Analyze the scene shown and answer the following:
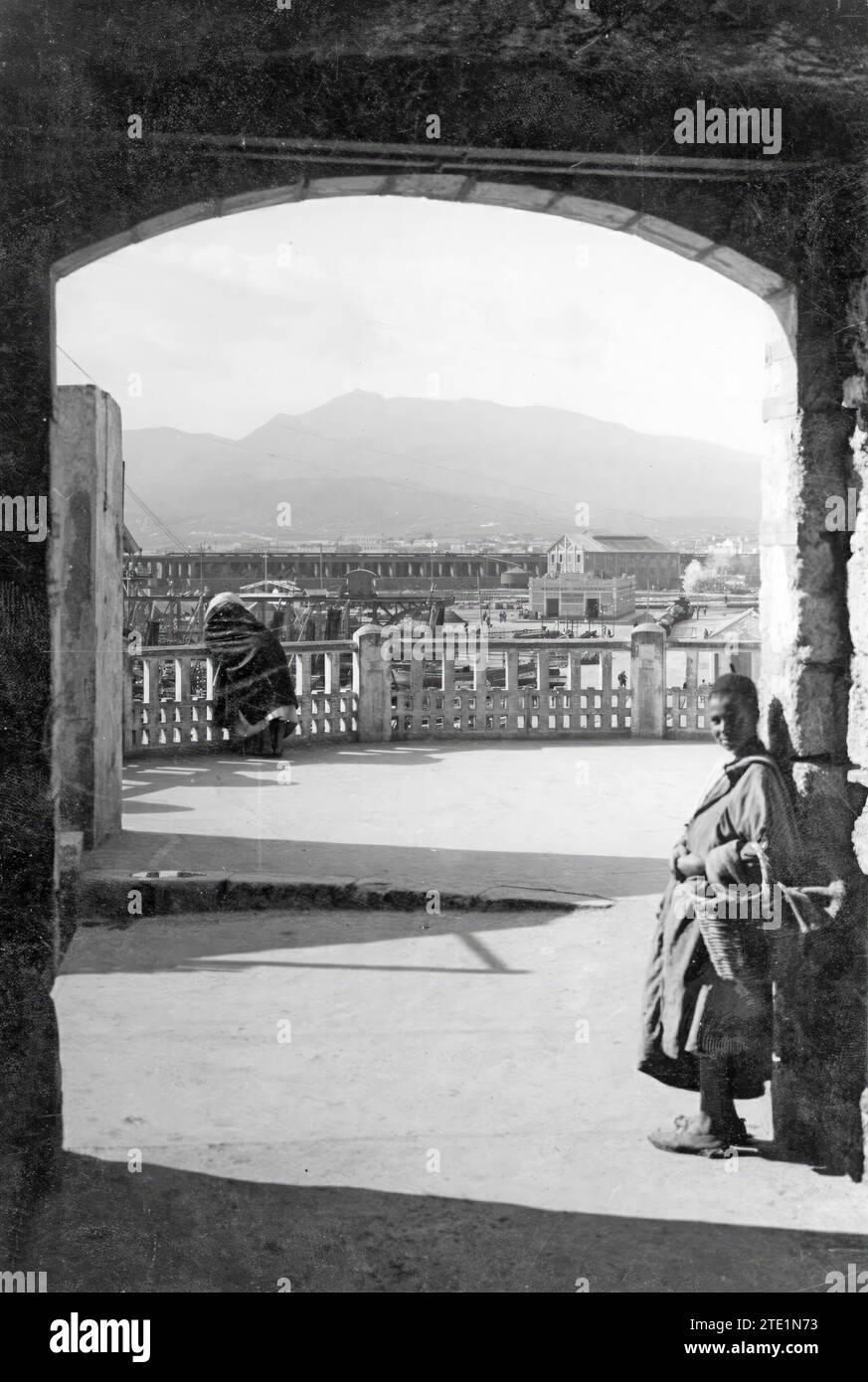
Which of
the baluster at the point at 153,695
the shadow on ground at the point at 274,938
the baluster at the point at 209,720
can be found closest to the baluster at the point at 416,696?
the baluster at the point at 209,720

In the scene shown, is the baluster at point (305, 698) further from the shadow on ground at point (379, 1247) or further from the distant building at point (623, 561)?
the distant building at point (623, 561)

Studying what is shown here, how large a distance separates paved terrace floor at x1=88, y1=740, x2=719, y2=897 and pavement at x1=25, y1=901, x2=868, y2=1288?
165 cm

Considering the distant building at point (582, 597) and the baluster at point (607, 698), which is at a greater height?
the distant building at point (582, 597)

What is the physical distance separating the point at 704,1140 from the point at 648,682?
10.7 m

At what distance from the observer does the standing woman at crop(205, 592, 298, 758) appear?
13.1 m

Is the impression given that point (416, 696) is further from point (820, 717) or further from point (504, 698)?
point (820, 717)

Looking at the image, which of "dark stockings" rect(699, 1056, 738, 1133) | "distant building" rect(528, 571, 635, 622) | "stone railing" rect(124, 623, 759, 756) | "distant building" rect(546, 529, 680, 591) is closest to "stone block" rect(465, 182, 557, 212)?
"dark stockings" rect(699, 1056, 738, 1133)

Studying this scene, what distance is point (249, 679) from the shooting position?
43.0 ft

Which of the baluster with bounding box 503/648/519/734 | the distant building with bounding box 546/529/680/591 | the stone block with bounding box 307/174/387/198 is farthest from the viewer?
the distant building with bounding box 546/529/680/591

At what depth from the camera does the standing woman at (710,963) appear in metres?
4.35

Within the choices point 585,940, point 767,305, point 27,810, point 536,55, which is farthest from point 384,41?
point 585,940

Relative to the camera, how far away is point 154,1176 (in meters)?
4.36

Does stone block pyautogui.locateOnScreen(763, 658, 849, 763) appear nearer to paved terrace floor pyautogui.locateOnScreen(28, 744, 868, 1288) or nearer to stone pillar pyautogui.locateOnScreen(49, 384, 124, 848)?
paved terrace floor pyautogui.locateOnScreen(28, 744, 868, 1288)

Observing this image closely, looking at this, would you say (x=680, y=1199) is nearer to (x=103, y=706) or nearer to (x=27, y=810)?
(x=27, y=810)
